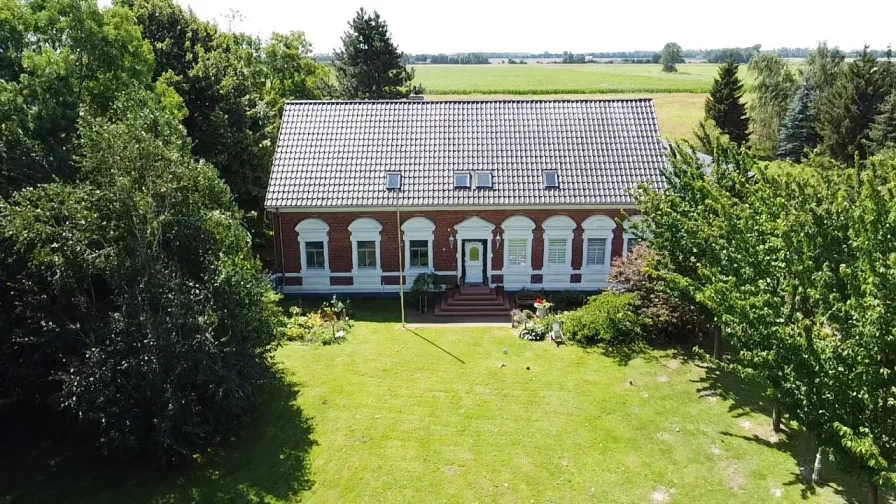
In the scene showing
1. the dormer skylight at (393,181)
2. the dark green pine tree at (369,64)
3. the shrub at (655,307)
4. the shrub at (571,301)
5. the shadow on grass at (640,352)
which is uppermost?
the dark green pine tree at (369,64)

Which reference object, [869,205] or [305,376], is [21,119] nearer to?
[305,376]

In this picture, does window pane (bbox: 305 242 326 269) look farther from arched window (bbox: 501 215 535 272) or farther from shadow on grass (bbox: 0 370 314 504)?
shadow on grass (bbox: 0 370 314 504)

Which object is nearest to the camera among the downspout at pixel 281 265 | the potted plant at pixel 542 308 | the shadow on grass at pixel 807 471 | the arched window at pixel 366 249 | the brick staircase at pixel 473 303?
the shadow on grass at pixel 807 471

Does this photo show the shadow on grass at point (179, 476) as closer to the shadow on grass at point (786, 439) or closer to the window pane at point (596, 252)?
the shadow on grass at point (786, 439)

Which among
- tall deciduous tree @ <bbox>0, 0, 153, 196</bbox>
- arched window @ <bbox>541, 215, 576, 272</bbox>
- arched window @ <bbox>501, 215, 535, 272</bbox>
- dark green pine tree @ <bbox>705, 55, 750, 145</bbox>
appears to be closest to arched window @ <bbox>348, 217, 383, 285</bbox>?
arched window @ <bbox>501, 215, 535, 272</bbox>

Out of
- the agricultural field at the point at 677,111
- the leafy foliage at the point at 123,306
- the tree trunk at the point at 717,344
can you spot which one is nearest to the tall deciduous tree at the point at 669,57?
the agricultural field at the point at 677,111

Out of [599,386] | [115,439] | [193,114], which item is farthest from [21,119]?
[599,386]

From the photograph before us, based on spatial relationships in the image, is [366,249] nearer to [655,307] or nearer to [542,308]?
[542,308]
